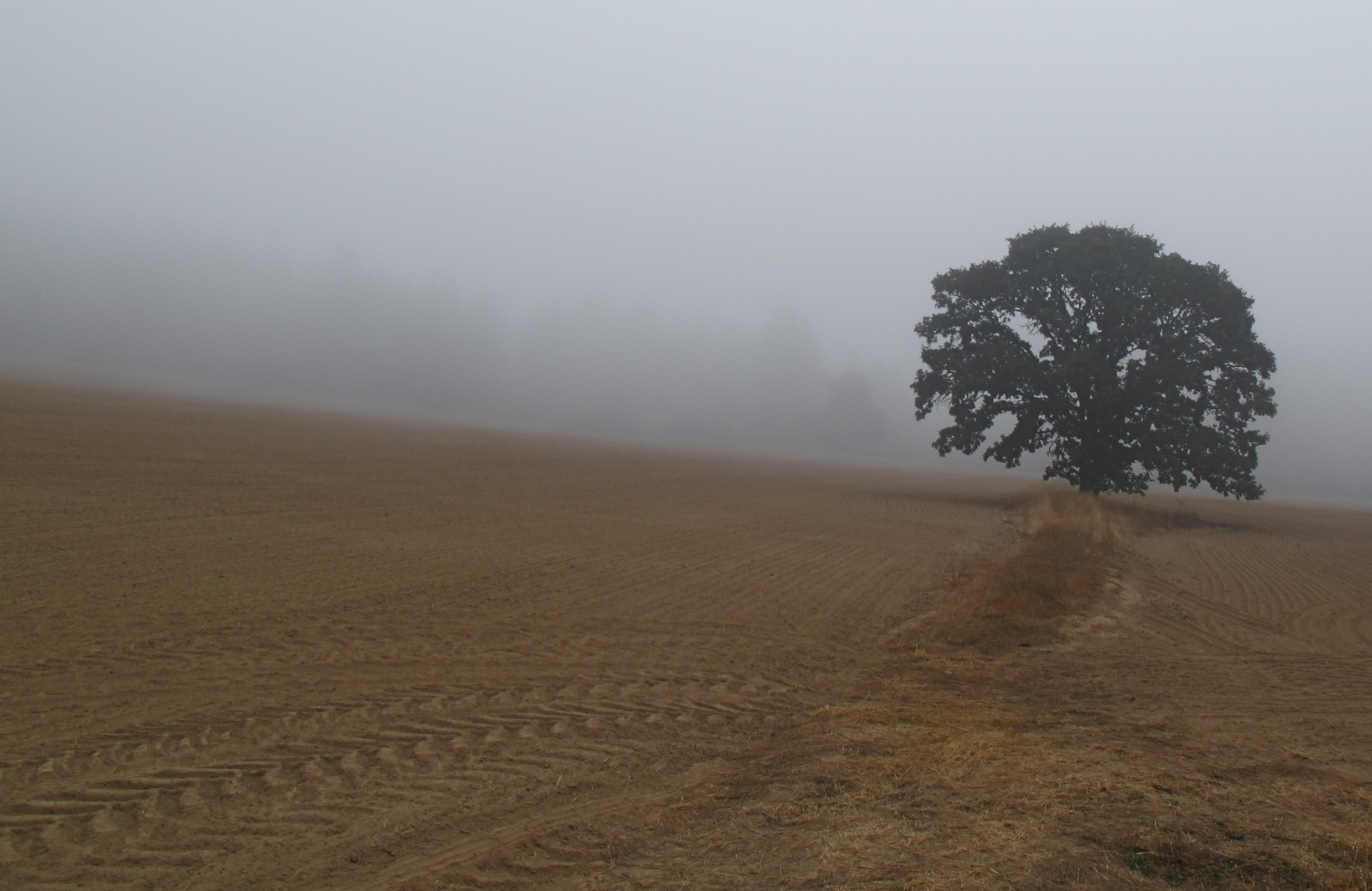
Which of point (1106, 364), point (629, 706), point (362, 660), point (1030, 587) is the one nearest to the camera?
point (629, 706)

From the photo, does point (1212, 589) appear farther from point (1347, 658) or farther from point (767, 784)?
point (767, 784)

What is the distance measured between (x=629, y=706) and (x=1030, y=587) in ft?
24.2

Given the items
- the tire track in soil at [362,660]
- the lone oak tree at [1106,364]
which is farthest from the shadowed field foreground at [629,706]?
the lone oak tree at [1106,364]

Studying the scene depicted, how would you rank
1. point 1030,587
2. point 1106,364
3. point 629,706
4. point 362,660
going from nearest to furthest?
point 629,706
point 362,660
point 1030,587
point 1106,364

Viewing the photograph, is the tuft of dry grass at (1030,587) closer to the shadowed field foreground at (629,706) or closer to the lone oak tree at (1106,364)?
the shadowed field foreground at (629,706)

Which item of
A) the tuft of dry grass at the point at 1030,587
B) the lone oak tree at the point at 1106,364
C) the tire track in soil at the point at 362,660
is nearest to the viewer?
the tire track in soil at the point at 362,660

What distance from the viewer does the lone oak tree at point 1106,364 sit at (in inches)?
1265

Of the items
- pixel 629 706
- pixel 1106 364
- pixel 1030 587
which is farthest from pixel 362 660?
pixel 1106 364

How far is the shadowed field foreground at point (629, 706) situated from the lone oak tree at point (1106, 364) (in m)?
14.8

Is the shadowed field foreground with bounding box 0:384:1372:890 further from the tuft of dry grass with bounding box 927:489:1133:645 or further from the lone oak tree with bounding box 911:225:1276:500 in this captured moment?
the lone oak tree with bounding box 911:225:1276:500

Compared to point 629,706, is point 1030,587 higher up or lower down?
higher up

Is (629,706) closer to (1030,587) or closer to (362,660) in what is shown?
(362,660)

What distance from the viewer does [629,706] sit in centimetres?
779

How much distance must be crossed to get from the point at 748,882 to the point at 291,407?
52186 millimetres
